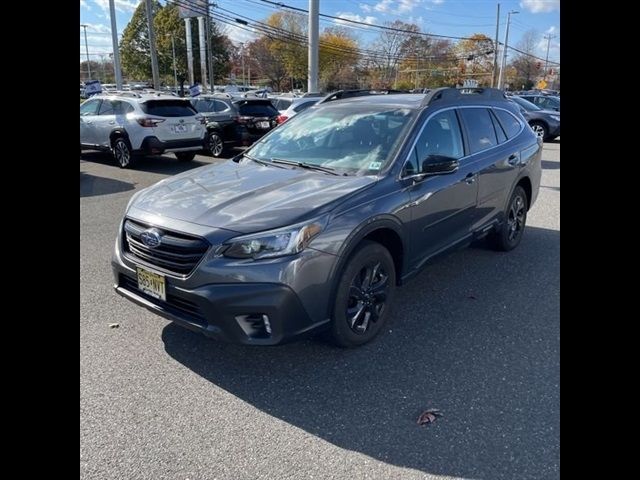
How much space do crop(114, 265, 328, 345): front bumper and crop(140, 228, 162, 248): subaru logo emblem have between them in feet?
0.87

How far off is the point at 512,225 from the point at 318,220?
3434 millimetres

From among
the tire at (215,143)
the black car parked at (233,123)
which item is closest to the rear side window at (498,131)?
Result: the black car parked at (233,123)

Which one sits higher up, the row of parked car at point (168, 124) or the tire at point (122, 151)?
the row of parked car at point (168, 124)

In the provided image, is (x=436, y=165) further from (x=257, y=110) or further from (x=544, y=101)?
(x=544, y=101)

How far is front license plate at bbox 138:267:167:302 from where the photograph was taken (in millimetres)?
3080

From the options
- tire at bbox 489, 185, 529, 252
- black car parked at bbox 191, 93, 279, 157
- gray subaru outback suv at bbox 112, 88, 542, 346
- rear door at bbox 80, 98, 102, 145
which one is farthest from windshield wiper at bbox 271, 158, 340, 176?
rear door at bbox 80, 98, 102, 145

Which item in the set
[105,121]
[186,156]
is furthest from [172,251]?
[186,156]

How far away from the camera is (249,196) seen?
3334 millimetres

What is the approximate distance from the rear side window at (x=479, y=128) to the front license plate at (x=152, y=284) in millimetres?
3055

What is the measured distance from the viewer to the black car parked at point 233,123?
522 inches

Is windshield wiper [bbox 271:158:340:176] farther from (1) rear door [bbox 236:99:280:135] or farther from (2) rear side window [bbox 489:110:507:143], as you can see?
(1) rear door [bbox 236:99:280:135]

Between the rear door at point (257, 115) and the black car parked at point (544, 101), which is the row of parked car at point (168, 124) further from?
the black car parked at point (544, 101)

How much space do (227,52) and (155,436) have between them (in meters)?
77.3
